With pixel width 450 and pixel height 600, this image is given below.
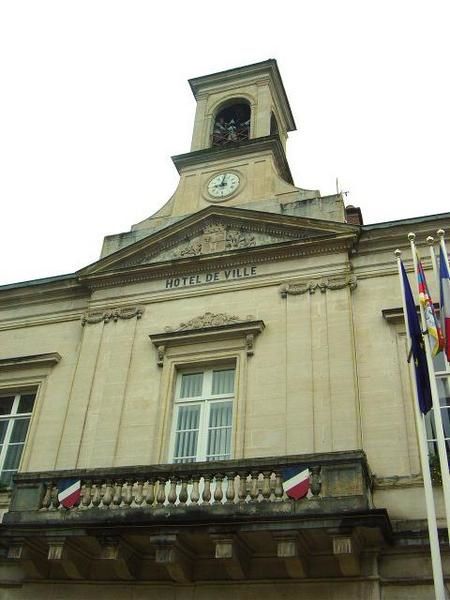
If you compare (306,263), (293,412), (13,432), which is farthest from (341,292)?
(13,432)

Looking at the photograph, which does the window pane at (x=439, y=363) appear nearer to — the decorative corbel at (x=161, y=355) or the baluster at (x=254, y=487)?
the baluster at (x=254, y=487)

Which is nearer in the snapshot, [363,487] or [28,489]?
[363,487]

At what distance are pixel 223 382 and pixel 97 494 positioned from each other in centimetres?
356

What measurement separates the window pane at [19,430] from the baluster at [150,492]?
4.61 meters

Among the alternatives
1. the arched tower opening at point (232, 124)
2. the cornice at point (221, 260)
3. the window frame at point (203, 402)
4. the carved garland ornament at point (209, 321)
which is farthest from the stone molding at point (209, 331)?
the arched tower opening at point (232, 124)

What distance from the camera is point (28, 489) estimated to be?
11461 millimetres

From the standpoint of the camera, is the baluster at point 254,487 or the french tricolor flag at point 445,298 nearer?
the french tricolor flag at point 445,298

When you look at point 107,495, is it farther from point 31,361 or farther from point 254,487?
point 31,361

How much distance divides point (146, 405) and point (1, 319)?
17.6ft

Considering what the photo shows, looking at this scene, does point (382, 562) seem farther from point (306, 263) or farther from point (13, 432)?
point (13, 432)

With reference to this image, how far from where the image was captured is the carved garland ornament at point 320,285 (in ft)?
44.6

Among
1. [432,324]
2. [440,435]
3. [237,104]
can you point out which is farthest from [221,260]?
[440,435]

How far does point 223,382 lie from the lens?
1351 centimetres

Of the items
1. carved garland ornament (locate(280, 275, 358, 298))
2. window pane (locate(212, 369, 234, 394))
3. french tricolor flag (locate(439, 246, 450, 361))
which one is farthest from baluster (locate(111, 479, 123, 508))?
french tricolor flag (locate(439, 246, 450, 361))
